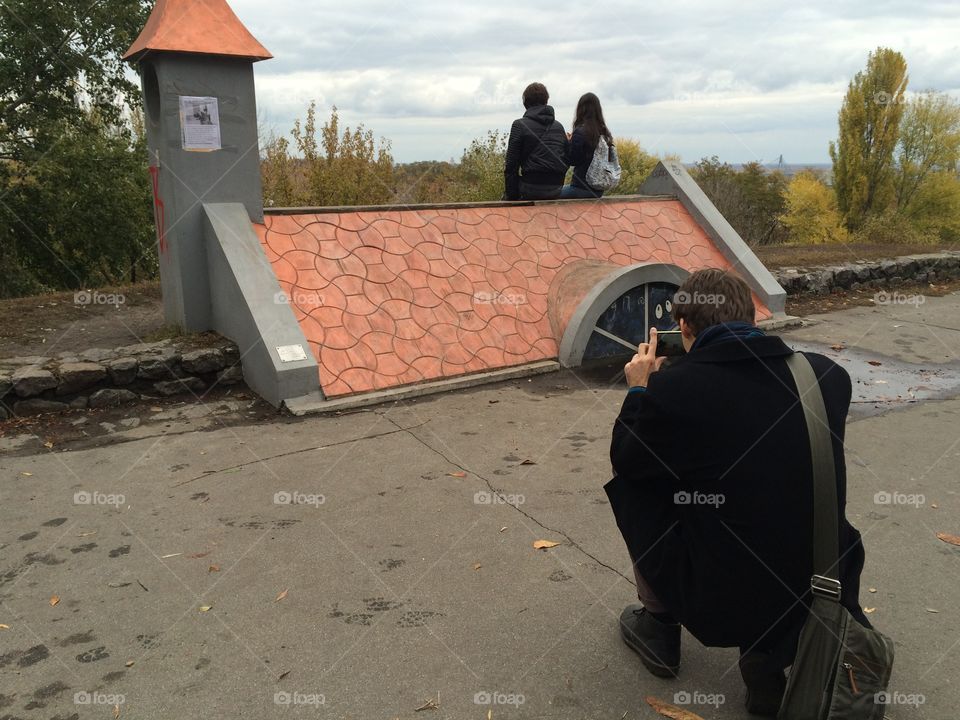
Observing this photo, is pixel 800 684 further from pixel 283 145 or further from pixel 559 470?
pixel 283 145

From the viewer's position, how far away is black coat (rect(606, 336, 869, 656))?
2320 mm

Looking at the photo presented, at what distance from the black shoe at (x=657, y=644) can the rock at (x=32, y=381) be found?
199 inches

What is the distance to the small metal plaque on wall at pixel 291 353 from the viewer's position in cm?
610

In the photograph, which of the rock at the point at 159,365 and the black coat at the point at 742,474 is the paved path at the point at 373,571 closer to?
the black coat at the point at 742,474

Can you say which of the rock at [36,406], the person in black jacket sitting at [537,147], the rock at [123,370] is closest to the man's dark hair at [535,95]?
the person in black jacket sitting at [537,147]

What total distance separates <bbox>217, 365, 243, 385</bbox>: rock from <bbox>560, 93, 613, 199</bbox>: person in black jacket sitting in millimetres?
4622

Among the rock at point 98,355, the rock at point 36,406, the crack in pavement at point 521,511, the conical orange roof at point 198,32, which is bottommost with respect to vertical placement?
the crack in pavement at point 521,511

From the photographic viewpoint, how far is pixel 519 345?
292 inches

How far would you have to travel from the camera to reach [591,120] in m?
9.12

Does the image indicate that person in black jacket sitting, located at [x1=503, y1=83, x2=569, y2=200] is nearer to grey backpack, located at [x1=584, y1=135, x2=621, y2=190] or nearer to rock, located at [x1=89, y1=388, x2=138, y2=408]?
grey backpack, located at [x1=584, y1=135, x2=621, y2=190]

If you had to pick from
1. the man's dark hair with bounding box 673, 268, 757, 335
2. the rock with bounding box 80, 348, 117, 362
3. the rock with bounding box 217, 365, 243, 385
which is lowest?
the rock with bounding box 217, 365, 243, 385

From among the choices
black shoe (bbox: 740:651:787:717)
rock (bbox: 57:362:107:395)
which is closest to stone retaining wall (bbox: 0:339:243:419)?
rock (bbox: 57:362:107:395)

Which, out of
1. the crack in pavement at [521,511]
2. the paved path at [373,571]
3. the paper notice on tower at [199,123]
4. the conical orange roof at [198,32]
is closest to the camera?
the paved path at [373,571]

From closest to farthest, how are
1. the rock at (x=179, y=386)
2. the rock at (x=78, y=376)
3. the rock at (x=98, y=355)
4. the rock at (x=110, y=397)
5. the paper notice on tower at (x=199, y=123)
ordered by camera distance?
the rock at (x=78, y=376), the rock at (x=110, y=397), the rock at (x=98, y=355), the rock at (x=179, y=386), the paper notice on tower at (x=199, y=123)
